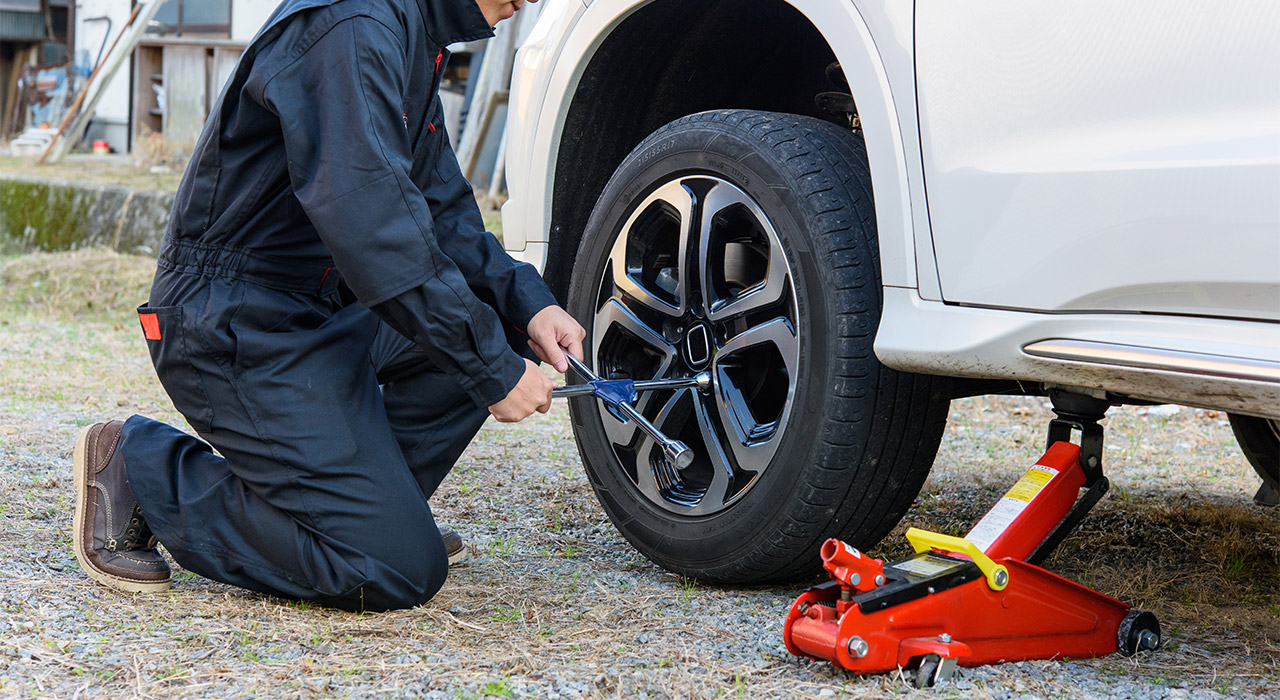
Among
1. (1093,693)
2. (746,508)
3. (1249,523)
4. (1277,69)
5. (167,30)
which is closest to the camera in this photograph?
(1277,69)

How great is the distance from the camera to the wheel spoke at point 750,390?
1.97 metres

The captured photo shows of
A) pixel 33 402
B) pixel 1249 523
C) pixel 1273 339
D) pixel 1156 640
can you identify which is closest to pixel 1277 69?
pixel 1273 339

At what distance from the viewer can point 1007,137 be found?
165cm

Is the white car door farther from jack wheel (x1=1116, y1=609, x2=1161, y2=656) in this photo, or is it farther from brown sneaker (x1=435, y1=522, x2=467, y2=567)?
brown sneaker (x1=435, y1=522, x2=467, y2=567)

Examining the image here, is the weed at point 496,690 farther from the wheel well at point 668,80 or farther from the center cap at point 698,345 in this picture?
the wheel well at point 668,80

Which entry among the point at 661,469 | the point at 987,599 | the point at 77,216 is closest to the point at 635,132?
the point at 661,469

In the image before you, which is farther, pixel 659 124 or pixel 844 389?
pixel 659 124

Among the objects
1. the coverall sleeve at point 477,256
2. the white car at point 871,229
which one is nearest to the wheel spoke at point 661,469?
the white car at point 871,229

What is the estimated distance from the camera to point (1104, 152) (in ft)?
5.10

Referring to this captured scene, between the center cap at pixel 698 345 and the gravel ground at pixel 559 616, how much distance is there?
409mm

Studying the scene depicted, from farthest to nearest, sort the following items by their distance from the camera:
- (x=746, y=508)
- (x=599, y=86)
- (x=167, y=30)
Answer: (x=167, y=30) < (x=599, y=86) < (x=746, y=508)

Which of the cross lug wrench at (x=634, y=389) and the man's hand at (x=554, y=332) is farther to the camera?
the man's hand at (x=554, y=332)

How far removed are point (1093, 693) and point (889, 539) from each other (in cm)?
97

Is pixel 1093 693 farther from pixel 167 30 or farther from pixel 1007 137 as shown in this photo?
pixel 167 30
